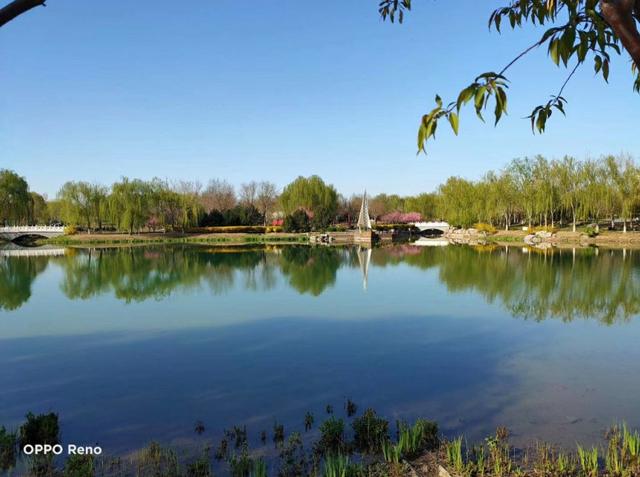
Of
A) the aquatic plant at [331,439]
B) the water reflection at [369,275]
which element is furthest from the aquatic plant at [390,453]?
the water reflection at [369,275]

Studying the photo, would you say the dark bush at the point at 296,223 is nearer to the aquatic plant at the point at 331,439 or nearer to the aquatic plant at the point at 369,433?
the aquatic plant at the point at 369,433

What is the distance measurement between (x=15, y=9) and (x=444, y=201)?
164ft

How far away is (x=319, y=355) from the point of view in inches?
305

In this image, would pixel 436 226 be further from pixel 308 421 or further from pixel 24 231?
pixel 308 421

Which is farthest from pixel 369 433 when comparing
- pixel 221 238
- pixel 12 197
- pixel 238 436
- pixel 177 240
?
pixel 12 197

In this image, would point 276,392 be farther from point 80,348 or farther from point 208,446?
point 80,348

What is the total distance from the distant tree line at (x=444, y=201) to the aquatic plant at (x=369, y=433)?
36.6 meters

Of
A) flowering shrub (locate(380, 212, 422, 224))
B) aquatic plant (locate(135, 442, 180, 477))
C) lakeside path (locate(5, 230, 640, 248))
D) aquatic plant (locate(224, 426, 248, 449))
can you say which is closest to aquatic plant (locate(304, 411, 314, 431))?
aquatic plant (locate(224, 426, 248, 449))

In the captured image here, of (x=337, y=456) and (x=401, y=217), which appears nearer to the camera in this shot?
(x=337, y=456)

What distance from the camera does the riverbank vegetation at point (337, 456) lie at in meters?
3.65

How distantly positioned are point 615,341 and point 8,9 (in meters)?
9.79

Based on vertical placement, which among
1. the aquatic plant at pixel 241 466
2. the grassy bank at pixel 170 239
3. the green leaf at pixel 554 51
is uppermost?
the green leaf at pixel 554 51

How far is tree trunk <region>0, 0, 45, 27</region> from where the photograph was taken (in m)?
1.66

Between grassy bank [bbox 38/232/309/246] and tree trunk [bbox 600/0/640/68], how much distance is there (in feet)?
139
